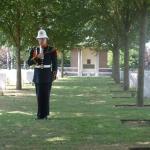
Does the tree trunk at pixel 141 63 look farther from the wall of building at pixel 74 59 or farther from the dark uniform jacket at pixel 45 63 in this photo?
the wall of building at pixel 74 59

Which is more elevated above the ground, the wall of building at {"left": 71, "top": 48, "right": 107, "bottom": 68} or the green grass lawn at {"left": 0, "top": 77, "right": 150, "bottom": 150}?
the wall of building at {"left": 71, "top": 48, "right": 107, "bottom": 68}

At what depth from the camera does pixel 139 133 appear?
10.7 metres

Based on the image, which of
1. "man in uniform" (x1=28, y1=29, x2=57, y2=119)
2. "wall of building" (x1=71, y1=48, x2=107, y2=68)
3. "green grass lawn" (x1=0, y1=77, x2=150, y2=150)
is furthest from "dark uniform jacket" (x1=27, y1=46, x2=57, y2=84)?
"wall of building" (x1=71, y1=48, x2=107, y2=68)

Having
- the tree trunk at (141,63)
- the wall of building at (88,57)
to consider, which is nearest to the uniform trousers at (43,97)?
the tree trunk at (141,63)

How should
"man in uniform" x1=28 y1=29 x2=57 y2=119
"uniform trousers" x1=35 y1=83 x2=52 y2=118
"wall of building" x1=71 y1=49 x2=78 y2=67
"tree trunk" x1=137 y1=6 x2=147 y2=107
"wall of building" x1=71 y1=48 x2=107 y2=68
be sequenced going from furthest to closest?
"wall of building" x1=71 y1=49 x2=78 y2=67
"wall of building" x1=71 y1=48 x2=107 y2=68
"tree trunk" x1=137 y1=6 x2=147 y2=107
"uniform trousers" x1=35 y1=83 x2=52 y2=118
"man in uniform" x1=28 y1=29 x2=57 y2=119

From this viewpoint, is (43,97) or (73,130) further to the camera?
(43,97)

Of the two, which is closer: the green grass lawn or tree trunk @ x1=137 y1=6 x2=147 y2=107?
the green grass lawn

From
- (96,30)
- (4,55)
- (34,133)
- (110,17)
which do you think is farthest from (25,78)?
(4,55)

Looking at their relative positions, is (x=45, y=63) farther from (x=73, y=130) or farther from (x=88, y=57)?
(x=88, y=57)

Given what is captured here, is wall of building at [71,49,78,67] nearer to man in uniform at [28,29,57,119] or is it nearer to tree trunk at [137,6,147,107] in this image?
tree trunk at [137,6,147,107]

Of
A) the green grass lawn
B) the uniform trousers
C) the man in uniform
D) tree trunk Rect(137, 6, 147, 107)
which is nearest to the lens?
the green grass lawn

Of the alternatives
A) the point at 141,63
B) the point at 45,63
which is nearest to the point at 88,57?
the point at 141,63

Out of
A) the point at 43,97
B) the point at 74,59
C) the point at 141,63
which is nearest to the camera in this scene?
the point at 43,97

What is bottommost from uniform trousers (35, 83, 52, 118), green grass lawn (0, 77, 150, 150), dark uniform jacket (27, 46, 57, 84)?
green grass lawn (0, 77, 150, 150)
